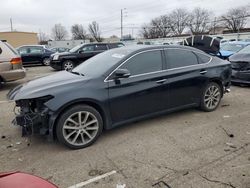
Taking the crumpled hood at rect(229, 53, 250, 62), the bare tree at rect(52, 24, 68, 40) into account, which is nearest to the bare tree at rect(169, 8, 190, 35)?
the bare tree at rect(52, 24, 68, 40)

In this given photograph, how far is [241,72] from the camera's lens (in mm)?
8188

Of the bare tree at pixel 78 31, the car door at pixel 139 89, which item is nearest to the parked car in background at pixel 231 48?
the car door at pixel 139 89

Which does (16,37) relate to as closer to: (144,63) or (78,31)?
(78,31)

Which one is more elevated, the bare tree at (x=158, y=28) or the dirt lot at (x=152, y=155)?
the bare tree at (x=158, y=28)

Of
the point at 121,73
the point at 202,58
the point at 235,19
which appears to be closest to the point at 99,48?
the point at 202,58

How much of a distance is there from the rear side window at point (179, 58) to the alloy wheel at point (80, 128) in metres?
1.88

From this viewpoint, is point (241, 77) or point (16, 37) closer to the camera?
point (241, 77)

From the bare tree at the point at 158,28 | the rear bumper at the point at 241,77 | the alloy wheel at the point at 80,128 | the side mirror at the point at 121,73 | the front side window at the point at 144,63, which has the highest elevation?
the bare tree at the point at 158,28

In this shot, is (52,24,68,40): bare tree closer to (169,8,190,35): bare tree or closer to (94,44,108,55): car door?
(169,8,190,35): bare tree

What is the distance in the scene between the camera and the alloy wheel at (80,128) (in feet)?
13.0

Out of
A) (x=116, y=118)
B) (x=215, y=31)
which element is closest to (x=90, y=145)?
(x=116, y=118)

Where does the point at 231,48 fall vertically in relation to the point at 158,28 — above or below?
below

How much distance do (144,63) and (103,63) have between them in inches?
29.7

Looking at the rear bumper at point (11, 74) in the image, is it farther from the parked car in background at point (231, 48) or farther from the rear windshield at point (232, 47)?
the rear windshield at point (232, 47)
